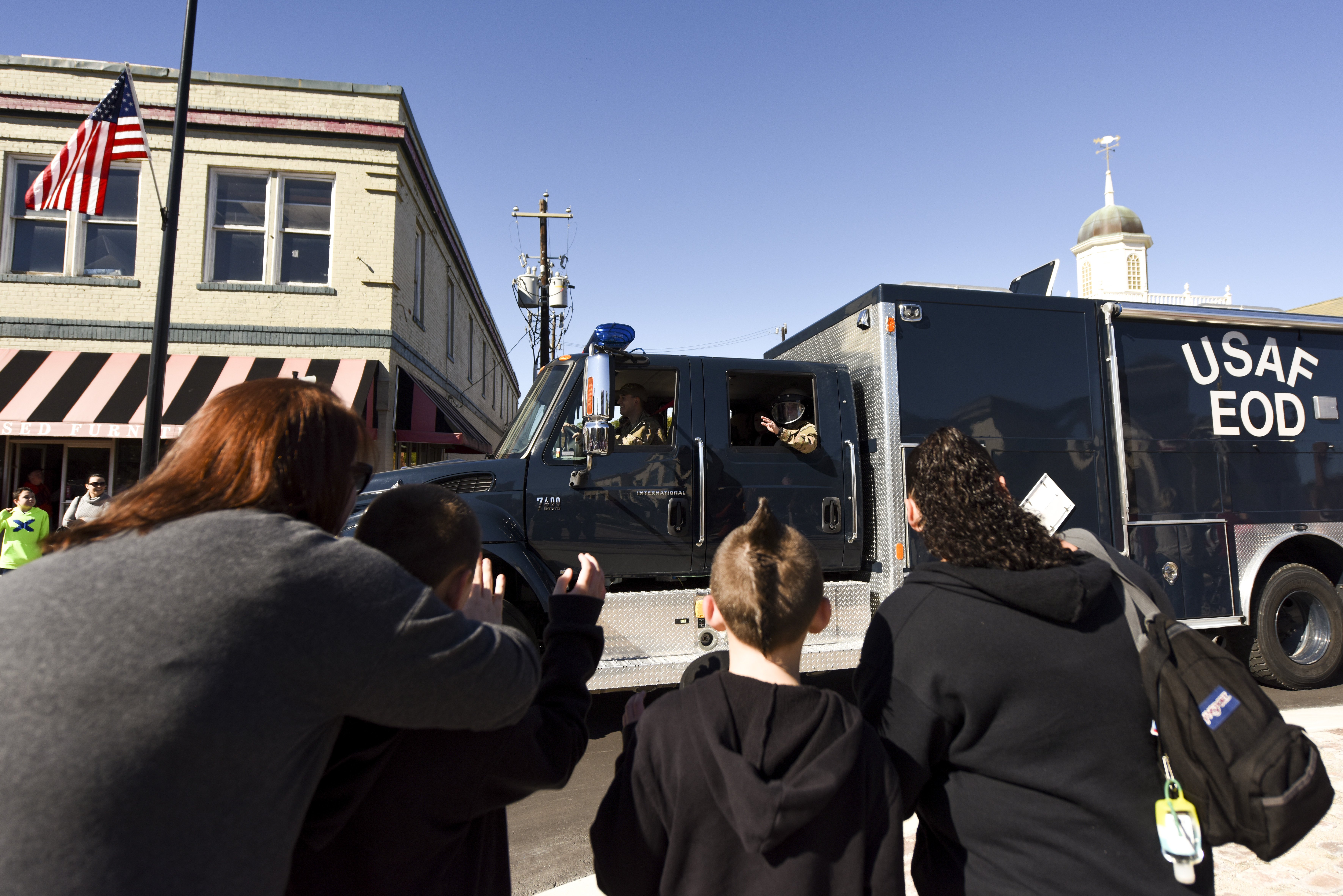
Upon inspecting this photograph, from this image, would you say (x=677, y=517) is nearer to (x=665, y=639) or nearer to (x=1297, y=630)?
(x=665, y=639)

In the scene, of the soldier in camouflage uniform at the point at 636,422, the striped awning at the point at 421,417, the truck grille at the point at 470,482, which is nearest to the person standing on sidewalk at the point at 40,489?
the striped awning at the point at 421,417

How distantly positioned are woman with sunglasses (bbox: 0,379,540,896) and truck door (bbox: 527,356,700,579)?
3.77m

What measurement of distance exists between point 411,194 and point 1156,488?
39.9 ft

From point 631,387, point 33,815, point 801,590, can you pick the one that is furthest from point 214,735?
point 631,387

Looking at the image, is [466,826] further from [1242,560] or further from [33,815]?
[1242,560]

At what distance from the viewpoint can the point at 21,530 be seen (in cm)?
877

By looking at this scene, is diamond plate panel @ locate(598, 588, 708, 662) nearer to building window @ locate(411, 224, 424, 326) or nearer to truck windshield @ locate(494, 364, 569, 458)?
truck windshield @ locate(494, 364, 569, 458)

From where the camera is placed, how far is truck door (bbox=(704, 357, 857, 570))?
5285 mm

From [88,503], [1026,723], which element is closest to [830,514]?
[1026,723]

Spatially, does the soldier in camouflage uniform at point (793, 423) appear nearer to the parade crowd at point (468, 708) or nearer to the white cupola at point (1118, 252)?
the parade crowd at point (468, 708)

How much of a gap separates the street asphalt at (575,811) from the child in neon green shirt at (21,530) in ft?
23.8

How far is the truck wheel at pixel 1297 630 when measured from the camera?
6.10 meters

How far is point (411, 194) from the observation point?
43.5 ft

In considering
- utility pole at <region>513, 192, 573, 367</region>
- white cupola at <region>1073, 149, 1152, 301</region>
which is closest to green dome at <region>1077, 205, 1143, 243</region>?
white cupola at <region>1073, 149, 1152, 301</region>
